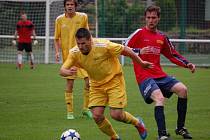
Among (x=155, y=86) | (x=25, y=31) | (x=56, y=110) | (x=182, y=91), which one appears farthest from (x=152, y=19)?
(x=25, y=31)

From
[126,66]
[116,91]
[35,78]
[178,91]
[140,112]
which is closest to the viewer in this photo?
[116,91]

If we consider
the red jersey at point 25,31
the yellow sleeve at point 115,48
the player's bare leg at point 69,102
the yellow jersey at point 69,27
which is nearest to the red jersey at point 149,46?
the yellow sleeve at point 115,48

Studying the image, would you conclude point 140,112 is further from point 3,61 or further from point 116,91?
point 3,61

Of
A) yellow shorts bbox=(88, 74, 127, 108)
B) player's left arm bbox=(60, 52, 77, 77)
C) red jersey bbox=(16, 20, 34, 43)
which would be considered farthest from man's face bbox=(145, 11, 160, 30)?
red jersey bbox=(16, 20, 34, 43)

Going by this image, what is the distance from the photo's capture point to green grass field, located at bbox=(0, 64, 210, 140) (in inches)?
382

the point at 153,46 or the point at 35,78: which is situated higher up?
the point at 153,46

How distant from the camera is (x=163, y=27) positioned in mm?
26781

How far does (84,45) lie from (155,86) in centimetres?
143

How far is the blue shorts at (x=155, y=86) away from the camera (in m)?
9.16

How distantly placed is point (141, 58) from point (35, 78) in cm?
1063

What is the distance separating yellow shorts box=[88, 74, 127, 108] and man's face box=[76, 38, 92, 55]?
57 cm

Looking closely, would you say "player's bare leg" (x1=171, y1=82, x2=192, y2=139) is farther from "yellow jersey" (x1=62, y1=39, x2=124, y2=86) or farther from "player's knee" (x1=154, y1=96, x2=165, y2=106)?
"yellow jersey" (x1=62, y1=39, x2=124, y2=86)

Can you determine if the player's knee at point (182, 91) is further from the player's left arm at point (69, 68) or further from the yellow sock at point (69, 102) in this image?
the yellow sock at point (69, 102)

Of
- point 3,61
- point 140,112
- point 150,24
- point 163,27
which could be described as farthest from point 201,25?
point 150,24
